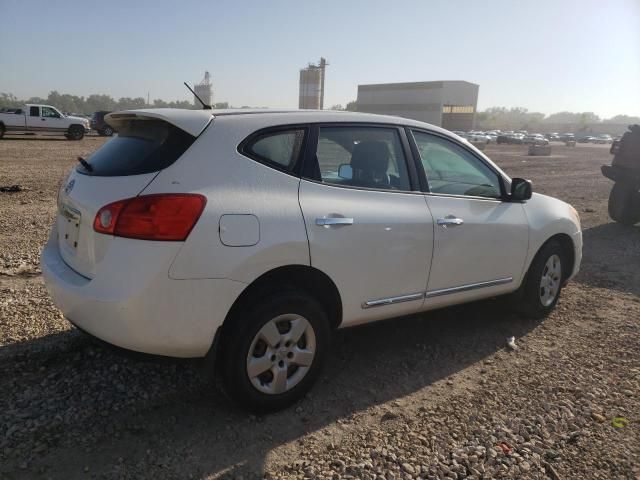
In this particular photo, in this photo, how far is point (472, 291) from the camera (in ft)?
13.0

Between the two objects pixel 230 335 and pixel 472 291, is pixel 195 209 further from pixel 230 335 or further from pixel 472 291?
pixel 472 291

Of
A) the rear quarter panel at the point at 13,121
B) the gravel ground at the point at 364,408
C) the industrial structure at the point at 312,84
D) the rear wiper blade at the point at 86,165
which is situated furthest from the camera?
the industrial structure at the point at 312,84

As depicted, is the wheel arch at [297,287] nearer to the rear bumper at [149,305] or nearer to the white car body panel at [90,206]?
the rear bumper at [149,305]

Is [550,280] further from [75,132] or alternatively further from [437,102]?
[437,102]

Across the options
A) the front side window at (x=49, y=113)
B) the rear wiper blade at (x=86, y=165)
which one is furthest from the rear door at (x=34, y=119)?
the rear wiper blade at (x=86, y=165)

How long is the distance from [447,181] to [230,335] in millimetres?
2099

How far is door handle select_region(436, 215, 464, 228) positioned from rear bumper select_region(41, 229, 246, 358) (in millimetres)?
1572

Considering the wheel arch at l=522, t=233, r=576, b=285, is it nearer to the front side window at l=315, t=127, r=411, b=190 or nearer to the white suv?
the white suv

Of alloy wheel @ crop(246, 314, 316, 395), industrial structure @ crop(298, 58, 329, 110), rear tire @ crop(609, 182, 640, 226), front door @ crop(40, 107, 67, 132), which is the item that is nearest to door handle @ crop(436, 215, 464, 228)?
alloy wheel @ crop(246, 314, 316, 395)

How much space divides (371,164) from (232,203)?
1230 millimetres

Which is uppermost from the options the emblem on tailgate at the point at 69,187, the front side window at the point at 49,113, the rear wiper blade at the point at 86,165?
the front side window at the point at 49,113

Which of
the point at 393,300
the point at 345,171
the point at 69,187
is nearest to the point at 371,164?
the point at 345,171

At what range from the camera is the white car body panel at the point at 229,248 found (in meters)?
2.55

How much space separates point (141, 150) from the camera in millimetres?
2873
